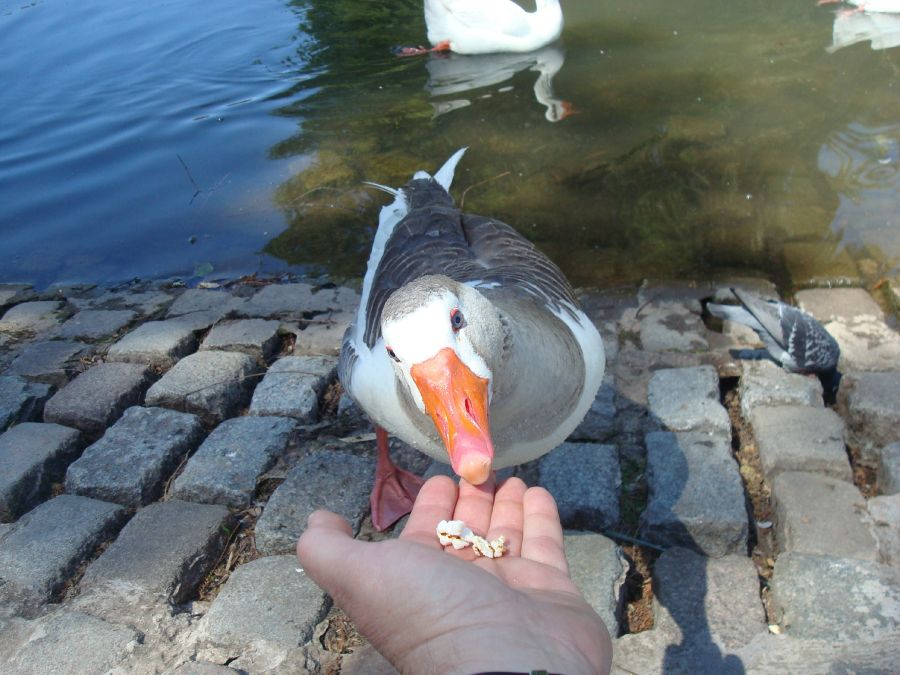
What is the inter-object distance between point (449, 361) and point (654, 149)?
4882mm

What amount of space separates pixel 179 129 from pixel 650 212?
4.74m

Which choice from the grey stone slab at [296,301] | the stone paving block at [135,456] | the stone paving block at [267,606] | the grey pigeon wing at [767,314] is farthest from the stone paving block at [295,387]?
the grey pigeon wing at [767,314]

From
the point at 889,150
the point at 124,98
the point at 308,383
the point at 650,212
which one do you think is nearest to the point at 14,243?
the point at 124,98

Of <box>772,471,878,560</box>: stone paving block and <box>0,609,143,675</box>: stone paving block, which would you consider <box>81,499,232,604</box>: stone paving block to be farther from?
<box>772,471,878,560</box>: stone paving block

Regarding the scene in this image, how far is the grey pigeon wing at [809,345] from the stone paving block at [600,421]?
83 centimetres

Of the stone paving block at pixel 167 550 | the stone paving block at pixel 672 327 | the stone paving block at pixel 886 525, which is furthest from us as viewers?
the stone paving block at pixel 672 327

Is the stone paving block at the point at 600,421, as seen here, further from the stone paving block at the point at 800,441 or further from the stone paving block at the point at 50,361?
the stone paving block at the point at 50,361

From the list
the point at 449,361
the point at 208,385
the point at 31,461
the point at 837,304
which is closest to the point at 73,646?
the point at 31,461

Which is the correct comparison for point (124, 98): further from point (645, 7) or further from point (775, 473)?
point (775, 473)

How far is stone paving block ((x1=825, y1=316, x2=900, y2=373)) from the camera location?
3.67m

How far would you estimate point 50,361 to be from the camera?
4.12m

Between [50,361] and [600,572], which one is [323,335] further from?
[600,572]

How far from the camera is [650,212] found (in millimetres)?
5441

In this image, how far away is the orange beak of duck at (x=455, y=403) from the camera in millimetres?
1928
